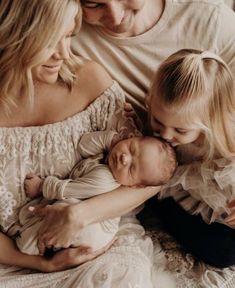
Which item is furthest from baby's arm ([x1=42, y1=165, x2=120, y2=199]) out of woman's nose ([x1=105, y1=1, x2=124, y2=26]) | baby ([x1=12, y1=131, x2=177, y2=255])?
woman's nose ([x1=105, y1=1, x2=124, y2=26])

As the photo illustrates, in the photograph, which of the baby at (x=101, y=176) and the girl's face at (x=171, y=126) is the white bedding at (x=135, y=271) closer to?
the baby at (x=101, y=176)

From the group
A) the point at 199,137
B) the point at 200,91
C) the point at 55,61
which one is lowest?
the point at 199,137

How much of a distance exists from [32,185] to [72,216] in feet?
0.47

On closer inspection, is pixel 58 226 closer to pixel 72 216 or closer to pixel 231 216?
pixel 72 216

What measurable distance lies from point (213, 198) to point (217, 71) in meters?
0.36

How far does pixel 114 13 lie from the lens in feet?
4.67

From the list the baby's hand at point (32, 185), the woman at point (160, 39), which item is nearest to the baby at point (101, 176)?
the baby's hand at point (32, 185)

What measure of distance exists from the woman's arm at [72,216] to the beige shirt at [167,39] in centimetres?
38

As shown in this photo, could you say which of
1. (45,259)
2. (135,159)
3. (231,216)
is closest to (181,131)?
(135,159)

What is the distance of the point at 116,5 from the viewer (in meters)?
1.42

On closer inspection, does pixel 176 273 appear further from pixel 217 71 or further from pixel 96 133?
pixel 217 71

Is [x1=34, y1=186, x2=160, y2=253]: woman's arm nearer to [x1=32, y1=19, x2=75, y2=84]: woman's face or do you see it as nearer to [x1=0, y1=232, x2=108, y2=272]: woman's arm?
[x1=0, y1=232, x2=108, y2=272]: woman's arm

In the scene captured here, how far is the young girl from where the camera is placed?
141cm

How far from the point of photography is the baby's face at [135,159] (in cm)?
143
